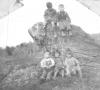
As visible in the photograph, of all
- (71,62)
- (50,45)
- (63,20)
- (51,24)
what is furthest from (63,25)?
(71,62)

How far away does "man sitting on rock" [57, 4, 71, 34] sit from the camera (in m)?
7.93

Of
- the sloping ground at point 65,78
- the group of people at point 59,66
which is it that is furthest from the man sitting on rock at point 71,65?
the sloping ground at point 65,78

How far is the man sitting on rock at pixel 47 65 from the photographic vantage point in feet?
24.5

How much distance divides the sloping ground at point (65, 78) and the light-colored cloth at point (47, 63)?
0.57 ft

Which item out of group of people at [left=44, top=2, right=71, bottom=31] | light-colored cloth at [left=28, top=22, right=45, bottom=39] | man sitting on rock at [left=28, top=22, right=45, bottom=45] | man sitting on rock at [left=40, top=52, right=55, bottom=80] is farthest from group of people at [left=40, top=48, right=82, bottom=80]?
group of people at [left=44, top=2, right=71, bottom=31]

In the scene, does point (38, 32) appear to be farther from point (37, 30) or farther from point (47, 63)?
point (47, 63)

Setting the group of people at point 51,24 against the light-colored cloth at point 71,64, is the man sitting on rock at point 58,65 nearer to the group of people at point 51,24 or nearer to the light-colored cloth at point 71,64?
the light-colored cloth at point 71,64

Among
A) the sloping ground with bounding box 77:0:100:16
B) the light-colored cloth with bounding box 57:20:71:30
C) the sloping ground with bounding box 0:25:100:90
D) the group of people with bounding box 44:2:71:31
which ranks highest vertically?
the sloping ground with bounding box 77:0:100:16

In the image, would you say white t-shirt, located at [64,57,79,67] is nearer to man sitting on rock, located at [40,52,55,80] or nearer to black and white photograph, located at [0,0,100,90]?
black and white photograph, located at [0,0,100,90]

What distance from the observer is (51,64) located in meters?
7.57

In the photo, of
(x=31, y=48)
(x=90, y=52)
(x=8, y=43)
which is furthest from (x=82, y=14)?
(x=8, y=43)

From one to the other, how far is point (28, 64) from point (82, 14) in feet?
7.94

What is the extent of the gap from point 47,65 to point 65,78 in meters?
0.69

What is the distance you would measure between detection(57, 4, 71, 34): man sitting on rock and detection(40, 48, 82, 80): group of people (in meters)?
0.76
